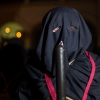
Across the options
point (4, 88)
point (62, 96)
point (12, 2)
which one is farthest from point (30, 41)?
point (62, 96)

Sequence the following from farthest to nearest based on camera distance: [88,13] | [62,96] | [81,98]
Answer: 1. [88,13]
2. [81,98]
3. [62,96]

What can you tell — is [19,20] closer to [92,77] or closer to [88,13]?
[88,13]

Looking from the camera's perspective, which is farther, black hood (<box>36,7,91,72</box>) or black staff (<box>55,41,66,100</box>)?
black hood (<box>36,7,91,72</box>)

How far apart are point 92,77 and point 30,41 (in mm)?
5501

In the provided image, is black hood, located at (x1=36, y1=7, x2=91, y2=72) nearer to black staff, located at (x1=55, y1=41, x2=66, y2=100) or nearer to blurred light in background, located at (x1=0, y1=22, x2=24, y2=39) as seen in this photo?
black staff, located at (x1=55, y1=41, x2=66, y2=100)

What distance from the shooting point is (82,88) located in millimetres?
984

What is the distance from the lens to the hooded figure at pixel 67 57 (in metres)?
0.98

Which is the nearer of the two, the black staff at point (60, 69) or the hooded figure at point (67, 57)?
the black staff at point (60, 69)

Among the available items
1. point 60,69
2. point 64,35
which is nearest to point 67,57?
point 64,35

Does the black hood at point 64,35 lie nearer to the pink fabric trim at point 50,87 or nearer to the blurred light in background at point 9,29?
the pink fabric trim at point 50,87

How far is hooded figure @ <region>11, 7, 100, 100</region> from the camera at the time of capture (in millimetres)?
981

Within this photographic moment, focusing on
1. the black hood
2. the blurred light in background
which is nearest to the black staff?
the black hood

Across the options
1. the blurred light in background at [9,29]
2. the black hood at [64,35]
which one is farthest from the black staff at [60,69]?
the blurred light in background at [9,29]

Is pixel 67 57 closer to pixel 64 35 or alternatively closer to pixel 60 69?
pixel 64 35
